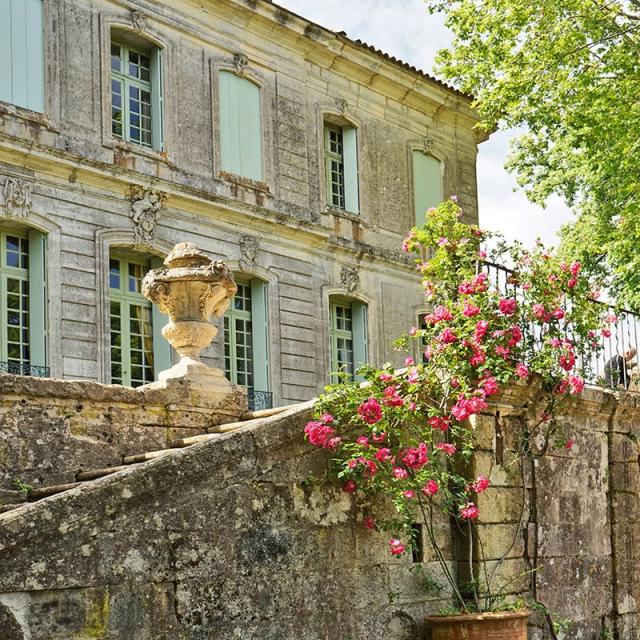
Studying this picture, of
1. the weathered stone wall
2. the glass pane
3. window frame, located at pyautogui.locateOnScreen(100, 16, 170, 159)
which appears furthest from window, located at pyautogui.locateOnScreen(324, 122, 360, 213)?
the weathered stone wall

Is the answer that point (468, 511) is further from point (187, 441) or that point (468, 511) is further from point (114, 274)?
point (114, 274)

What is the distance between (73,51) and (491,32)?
5629 millimetres

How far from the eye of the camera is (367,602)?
651 centimetres

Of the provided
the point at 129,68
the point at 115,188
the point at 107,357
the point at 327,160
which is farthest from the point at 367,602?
the point at 327,160

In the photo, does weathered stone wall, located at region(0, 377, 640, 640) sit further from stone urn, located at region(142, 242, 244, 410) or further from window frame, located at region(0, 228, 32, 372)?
window frame, located at region(0, 228, 32, 372)

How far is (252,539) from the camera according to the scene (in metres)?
5.89

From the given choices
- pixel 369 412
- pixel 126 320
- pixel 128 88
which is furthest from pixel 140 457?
pixel 128 88

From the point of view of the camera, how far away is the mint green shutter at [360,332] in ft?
59.0

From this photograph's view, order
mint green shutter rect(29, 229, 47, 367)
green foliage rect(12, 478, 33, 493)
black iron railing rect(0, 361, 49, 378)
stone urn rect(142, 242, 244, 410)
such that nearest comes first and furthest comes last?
green foliage rect(12, 478, 33, 493) < stone urn rect(142, 242, 244, 410) < black iron railing rect(0, 361, 49, 378) < mint green shutter rect(29, 229, 47, 367)

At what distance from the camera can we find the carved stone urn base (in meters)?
7.41

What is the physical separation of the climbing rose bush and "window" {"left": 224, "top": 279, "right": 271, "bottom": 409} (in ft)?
24.7

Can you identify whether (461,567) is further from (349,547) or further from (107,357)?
(107,357)

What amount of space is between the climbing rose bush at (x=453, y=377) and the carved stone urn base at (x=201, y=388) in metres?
1.17

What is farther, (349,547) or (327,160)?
(327,160)
